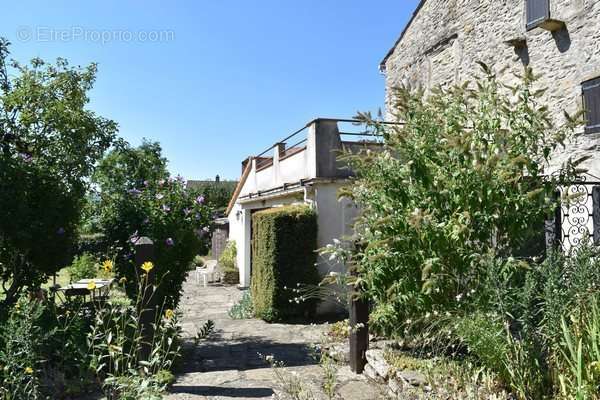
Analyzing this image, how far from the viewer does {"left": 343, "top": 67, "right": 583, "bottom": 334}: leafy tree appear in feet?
13.6

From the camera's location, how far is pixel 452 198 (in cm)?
431

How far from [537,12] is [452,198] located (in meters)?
7.43

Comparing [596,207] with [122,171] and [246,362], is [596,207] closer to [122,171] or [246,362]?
[246,362]

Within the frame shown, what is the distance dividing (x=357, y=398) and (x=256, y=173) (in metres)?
11.1

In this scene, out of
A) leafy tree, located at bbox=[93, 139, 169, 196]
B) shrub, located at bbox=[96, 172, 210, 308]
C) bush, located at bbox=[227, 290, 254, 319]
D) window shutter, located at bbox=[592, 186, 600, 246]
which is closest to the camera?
shrub, located at bbox=[96, 172, 210, 308]

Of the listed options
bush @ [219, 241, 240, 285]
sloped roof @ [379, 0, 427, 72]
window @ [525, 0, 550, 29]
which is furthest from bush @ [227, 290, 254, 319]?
sloped roof @ [379, 0, 427, 72]

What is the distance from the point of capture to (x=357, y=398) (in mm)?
4301

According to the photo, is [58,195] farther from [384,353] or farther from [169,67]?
[384,353]

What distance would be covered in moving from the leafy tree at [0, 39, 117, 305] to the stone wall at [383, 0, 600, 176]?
202 inches

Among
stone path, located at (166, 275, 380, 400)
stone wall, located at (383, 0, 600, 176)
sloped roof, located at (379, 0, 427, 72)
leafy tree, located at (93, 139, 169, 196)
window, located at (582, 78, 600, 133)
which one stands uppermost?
sloped roof, located at (379, 0, 427, 72)

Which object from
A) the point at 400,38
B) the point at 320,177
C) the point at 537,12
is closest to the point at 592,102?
the point at 537,12

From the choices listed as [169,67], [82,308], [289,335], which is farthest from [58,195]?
[289,335]

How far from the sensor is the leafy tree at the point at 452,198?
416cm

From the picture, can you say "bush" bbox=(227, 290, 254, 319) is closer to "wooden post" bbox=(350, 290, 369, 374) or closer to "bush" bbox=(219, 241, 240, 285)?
"wooden post" bbox=(350, 290, 369, 374)
